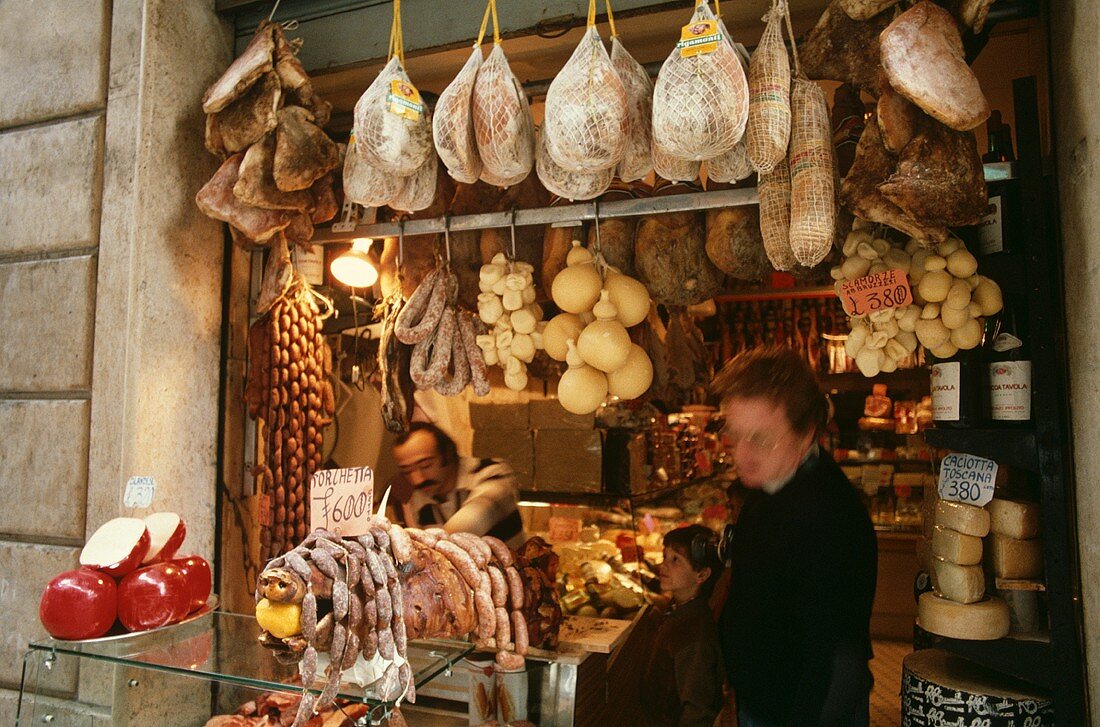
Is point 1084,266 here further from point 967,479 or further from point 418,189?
point 418,189

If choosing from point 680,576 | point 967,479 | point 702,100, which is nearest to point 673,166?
point 702,100

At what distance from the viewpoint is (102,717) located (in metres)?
2.79

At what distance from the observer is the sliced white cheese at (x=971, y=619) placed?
2283 mm

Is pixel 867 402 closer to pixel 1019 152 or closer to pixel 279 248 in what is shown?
pixel 1019 152

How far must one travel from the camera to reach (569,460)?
5.32 meters

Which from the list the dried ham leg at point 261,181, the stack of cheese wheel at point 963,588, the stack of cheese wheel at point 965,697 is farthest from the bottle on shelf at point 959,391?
the dried ham leg at point 261,181

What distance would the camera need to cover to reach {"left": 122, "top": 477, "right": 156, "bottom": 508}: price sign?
2781 millimetres

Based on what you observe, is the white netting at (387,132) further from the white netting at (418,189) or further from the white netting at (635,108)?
the white netting at (635,108)

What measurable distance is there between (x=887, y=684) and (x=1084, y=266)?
4.10 metres

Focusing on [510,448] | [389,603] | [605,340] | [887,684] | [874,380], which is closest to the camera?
[389,603]

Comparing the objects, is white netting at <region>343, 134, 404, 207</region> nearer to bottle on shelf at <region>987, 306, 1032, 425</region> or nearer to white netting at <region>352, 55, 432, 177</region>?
white netting at <region>352, 55, 432, 177</region>

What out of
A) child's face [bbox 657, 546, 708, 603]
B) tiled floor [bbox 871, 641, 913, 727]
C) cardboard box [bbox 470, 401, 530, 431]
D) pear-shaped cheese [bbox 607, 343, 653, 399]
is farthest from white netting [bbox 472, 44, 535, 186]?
tiled floor [bbox 871, 641, 913, 727]

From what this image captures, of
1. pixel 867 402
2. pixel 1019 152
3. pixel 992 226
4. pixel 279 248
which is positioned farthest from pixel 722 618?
pixel 867 402

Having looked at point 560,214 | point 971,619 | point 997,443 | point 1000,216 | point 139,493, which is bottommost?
point 971,619
